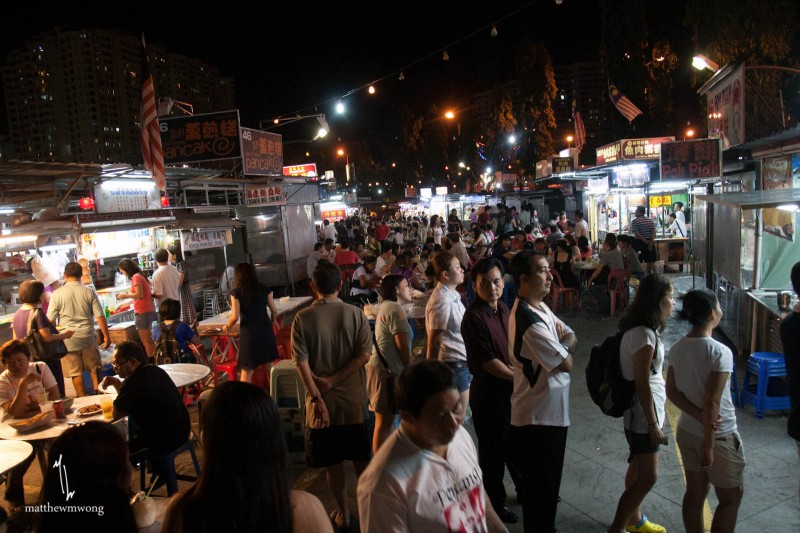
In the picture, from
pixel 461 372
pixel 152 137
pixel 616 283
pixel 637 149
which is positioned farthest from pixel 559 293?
pixel 152 137

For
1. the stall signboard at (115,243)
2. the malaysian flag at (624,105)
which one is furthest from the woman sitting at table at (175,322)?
the malaysian flag at (624,105)

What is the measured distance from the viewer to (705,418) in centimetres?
311

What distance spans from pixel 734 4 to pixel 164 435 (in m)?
16.1

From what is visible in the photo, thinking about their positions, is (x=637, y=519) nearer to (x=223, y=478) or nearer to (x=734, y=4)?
(x=223, y=478)

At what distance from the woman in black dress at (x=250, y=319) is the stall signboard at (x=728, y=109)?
9.96m

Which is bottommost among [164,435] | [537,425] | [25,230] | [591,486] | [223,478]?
[591,486]

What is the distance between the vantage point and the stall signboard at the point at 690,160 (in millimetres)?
12156

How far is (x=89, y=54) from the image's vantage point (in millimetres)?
77375

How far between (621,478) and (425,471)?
344 centimetres

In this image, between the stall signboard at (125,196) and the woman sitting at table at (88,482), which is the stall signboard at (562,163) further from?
the woman sitting at table at (88,482)

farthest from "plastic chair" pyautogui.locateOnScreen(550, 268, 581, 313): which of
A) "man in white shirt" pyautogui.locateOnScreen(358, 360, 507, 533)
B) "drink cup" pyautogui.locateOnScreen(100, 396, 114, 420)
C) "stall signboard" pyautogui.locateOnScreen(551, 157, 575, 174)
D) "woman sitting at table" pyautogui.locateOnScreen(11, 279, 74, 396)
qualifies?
"stall signboard" pyautogui.locateOnScreen(551, 157, 575, 174)

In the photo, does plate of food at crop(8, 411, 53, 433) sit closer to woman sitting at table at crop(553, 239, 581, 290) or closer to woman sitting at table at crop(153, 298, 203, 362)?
woman sitting at table at crop(153, 298, 203, 362)

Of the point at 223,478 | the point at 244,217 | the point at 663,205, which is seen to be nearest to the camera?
the point at 223,478

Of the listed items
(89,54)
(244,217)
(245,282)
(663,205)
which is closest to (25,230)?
(245,282)
